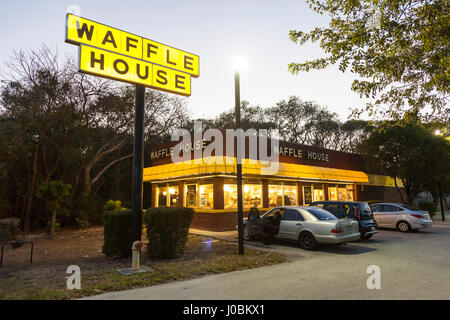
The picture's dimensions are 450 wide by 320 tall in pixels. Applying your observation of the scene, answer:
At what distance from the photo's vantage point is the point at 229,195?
56.3 feet

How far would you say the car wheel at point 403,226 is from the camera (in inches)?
603

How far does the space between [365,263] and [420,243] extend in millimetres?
5380

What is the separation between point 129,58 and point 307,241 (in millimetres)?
8729

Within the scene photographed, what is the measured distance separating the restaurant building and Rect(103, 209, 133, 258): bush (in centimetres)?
691

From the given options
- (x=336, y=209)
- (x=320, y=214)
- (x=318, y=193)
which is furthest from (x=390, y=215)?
→ (x=320, y=214)

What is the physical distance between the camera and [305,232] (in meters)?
10.8

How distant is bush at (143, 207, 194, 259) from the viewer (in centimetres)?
887

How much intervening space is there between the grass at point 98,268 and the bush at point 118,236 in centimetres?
28

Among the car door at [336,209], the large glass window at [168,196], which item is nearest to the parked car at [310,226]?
the car door at [336,209]

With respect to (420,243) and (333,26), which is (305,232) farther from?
(333,26)

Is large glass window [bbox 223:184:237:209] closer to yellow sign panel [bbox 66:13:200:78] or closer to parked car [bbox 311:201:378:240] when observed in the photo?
parked car [bbox 311:201:378:240]

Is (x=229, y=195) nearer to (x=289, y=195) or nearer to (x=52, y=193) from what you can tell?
(x=289, y=195)

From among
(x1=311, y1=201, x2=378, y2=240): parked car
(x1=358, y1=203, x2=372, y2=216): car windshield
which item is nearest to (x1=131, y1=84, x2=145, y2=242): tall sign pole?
(x1=311, y1=201, x2=378, y2=240): parked car
